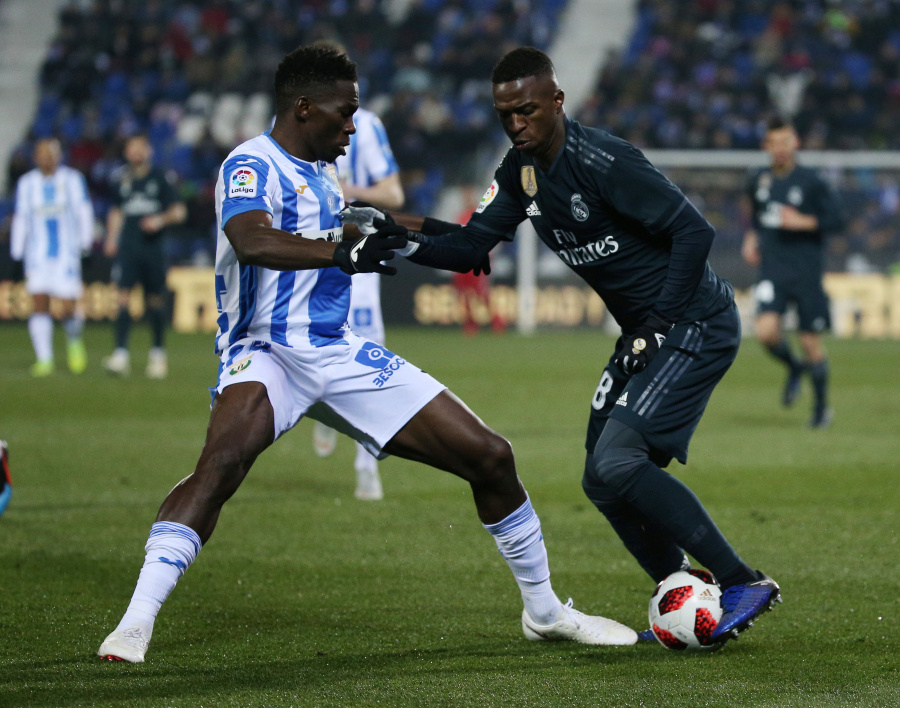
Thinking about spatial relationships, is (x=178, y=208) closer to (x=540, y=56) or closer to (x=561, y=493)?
(x=561, y=493)

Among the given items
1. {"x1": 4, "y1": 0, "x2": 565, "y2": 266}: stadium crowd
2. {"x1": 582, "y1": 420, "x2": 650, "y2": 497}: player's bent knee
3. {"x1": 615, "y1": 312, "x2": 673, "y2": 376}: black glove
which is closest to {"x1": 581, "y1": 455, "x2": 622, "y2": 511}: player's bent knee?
{"x1": 582, "y1": 420, "x2": 650, "y2": 497}: player's bent knee

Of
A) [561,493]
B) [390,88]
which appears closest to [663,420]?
[561,493]

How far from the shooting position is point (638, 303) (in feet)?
14.1

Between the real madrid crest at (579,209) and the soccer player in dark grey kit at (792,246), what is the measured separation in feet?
21.2

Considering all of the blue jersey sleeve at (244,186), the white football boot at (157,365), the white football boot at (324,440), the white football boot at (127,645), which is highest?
the blue jersey sleeve at (244,186)

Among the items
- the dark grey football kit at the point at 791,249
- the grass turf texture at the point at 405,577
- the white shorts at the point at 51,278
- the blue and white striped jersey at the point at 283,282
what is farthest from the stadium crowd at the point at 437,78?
the blue and white striped jersey at the point at 283,282

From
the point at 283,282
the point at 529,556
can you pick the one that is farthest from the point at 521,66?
the point at 529,556

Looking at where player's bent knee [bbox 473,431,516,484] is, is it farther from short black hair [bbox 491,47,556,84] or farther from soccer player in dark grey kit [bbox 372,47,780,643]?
short black hair [bbox 491,47,556,84]

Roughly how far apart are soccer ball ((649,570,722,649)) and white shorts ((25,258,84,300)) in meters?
11.4

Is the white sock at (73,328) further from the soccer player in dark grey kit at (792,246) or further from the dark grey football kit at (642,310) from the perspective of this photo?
the dark grey football kit at (642,310)

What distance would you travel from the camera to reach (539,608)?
13.6 feet

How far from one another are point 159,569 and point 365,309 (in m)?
3.38

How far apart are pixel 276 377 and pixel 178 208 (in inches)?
397

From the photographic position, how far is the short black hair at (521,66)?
410cm
